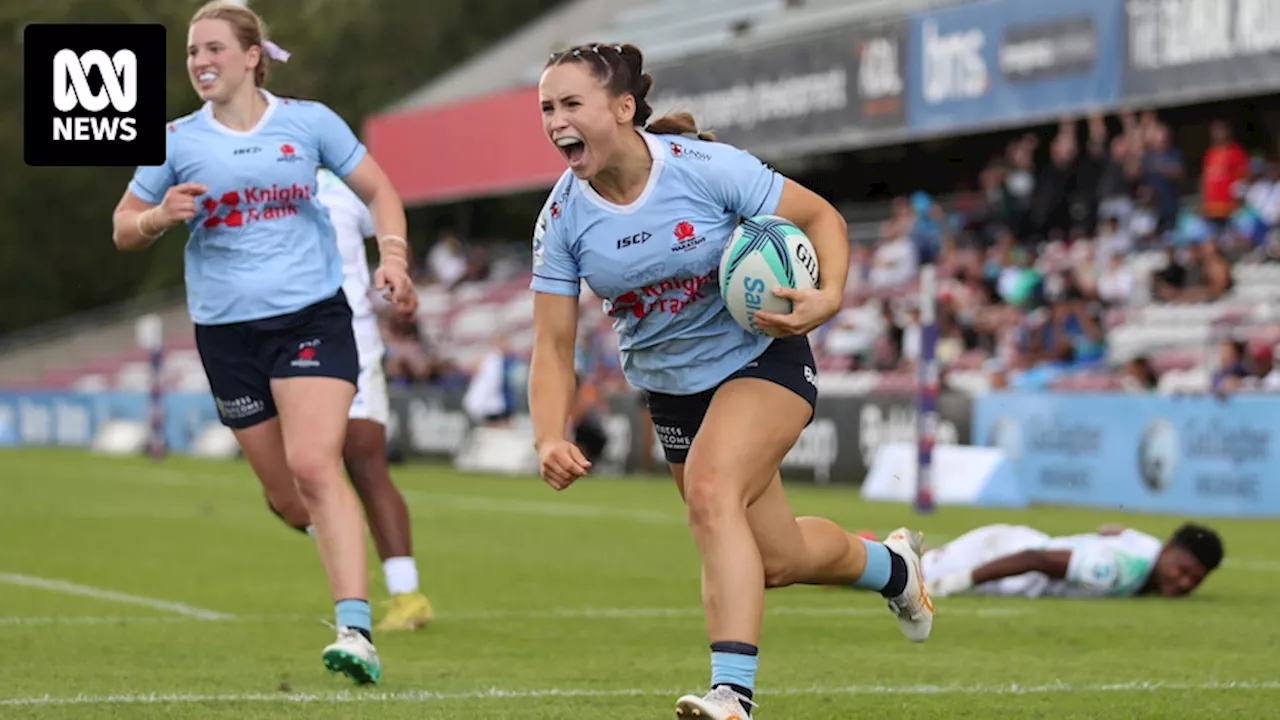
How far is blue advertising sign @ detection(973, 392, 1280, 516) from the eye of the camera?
17.7 m

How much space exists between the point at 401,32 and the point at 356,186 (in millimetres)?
51059

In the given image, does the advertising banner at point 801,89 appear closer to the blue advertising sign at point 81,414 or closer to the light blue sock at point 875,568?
the blue advertising sign at point 81,414

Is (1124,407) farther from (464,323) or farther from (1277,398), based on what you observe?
(464,323)

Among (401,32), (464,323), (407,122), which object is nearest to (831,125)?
(464,323)

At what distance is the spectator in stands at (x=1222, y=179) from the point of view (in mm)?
22719

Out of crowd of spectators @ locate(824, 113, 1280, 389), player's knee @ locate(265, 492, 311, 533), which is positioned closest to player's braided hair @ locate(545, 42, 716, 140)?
player's knee @ locate(265, 492, 311, 533)

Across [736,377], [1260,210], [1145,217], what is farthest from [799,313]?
[1145,217]

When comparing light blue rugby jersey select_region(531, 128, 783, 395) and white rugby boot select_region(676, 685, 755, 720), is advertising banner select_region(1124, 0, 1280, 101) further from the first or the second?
white rugby boot select_region(676, 685, 755, 720)

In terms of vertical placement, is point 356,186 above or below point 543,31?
below

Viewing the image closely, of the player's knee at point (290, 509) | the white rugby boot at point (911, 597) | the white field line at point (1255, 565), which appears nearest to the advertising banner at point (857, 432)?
the white field line at point (1255, 565)

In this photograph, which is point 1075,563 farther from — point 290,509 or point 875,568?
point 290,509

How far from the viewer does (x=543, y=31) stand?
4384 cm

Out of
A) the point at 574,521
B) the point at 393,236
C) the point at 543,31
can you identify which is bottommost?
the point at 574,521

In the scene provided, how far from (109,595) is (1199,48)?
1530 cm
